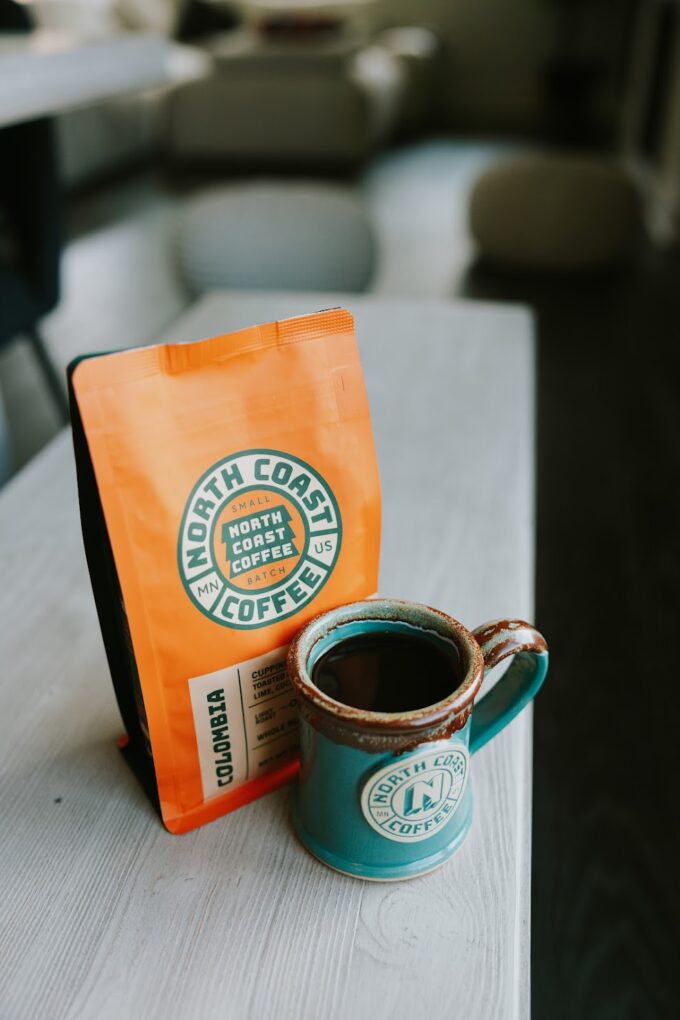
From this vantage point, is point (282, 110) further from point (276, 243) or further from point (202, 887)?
point (202, 887)

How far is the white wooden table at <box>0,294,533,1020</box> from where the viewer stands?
35cm

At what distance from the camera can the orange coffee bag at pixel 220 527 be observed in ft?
1.17

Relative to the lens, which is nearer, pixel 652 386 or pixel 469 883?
pixel 469 883

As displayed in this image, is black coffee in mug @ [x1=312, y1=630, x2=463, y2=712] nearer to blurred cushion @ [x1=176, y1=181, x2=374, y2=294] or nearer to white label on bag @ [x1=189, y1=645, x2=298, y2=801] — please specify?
white label on bag @ [x1=189, y1=645, x2=298, y2=801]

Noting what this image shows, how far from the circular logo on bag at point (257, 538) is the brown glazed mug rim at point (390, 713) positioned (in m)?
0.02

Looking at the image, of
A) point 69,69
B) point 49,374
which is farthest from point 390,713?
point 49,374

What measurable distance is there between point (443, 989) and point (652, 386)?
6.78 feet

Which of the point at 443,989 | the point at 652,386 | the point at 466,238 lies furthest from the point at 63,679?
the point at 466,238

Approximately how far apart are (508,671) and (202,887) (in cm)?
17

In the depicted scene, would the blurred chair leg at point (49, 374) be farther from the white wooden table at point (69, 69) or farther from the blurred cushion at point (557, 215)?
the blurred cushion at point (557, 215)

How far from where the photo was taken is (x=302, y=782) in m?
0.40

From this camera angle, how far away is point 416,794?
14.4 inches

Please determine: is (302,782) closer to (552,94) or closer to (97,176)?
(97,176)

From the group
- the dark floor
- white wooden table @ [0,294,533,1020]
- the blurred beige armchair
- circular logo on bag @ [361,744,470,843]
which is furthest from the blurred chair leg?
the blurred beige armchair
